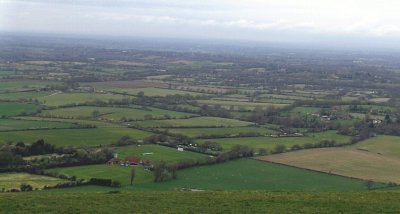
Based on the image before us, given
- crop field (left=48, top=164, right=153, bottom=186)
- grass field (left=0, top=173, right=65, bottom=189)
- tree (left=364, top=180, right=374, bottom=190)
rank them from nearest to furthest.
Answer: grass field (left=0, top=173, right=65, bottom=189)
crop field (left=48, top=164, right=153, bottom=186)
tree (left=364, top=180, right=374, bottom=190)

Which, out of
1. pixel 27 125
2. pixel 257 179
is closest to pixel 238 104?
pixel 27 125

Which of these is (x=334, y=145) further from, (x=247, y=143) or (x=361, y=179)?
(x=361, y=179)

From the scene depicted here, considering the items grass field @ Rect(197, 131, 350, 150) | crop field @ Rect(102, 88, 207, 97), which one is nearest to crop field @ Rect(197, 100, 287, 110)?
crop field @ Rect(102, 88, 207, 97)

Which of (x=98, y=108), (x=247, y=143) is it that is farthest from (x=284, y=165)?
(x=98, y=108)

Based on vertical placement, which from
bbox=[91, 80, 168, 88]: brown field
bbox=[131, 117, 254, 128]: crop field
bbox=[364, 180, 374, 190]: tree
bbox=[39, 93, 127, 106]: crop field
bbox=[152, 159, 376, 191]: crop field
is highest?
bbox=[364, 180, 374, 190]: tree

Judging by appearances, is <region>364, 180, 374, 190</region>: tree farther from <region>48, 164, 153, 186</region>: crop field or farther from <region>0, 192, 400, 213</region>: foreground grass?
<region>0, 192, 400, 213</region>: foreground grass

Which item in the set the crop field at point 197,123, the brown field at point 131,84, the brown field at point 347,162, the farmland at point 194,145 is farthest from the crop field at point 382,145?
the brown field at point 131,84
